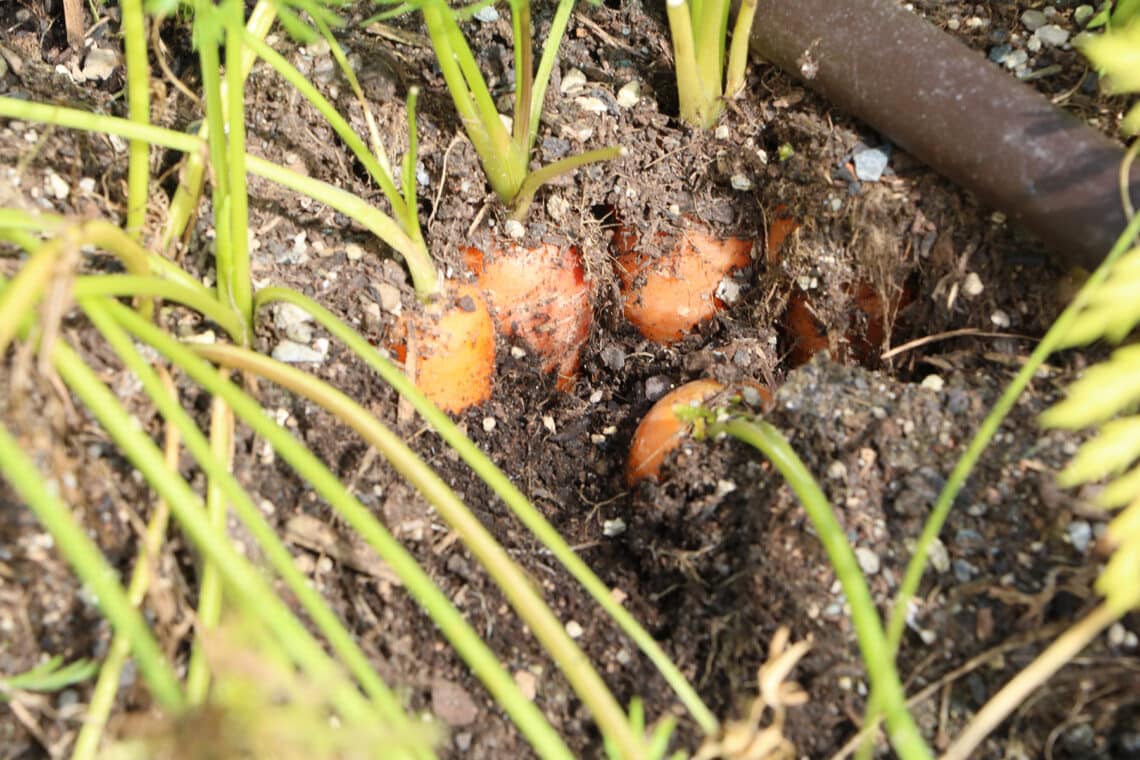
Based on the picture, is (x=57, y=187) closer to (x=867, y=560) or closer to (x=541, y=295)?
(x=541, y=295)

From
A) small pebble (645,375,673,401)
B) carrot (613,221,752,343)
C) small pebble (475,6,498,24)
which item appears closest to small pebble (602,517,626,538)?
small pebble (645,375,673,401)

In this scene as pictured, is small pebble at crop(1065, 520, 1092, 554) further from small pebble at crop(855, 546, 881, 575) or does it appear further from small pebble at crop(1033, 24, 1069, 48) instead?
small pebble at crop(1033, 24, 1069, 48)

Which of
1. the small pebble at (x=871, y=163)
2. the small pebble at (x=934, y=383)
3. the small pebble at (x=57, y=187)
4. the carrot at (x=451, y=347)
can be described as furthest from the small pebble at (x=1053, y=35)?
the small pebble at (x=57, y=187)

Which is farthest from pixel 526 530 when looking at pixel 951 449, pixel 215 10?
pixel 215 10

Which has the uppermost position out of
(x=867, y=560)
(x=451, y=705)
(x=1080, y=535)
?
(x=1080, y=535)

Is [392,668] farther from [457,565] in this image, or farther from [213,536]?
[213,536]

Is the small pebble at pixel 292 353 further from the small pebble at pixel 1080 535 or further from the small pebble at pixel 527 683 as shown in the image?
the small pebble at pixel 1080 535

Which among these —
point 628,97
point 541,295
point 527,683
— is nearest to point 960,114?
point 628,97
